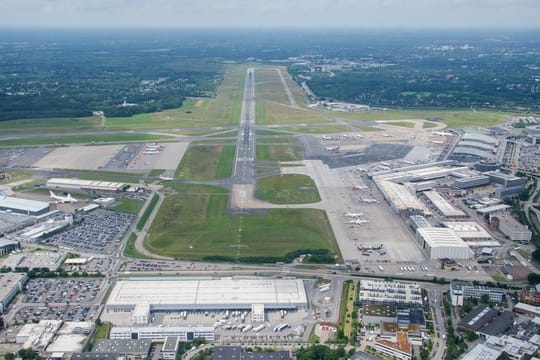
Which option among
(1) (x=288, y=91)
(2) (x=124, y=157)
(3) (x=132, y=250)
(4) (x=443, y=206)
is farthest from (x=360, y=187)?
(1) (x=288, y=91)

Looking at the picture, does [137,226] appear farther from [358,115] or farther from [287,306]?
[358,115]

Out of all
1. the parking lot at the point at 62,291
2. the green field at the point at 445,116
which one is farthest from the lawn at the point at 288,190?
the green field at the point at 445,116

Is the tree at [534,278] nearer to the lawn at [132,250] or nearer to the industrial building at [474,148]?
the lawn at [132,250]

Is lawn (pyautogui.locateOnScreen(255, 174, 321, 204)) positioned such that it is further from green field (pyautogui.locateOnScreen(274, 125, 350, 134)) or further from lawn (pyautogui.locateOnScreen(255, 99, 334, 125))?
lawn (pyautogui.locateOnScreen(255, 99, 334, 125))

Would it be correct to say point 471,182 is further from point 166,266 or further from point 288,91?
point 288,91

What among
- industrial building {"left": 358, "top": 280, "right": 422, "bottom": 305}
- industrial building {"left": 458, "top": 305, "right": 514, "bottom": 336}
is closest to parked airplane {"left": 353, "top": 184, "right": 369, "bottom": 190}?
industrial building {"left": 358, "top": 280, "right": 422, "bottom": 305}

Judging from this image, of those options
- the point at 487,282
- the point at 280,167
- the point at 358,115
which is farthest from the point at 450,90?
the point at 487,282
